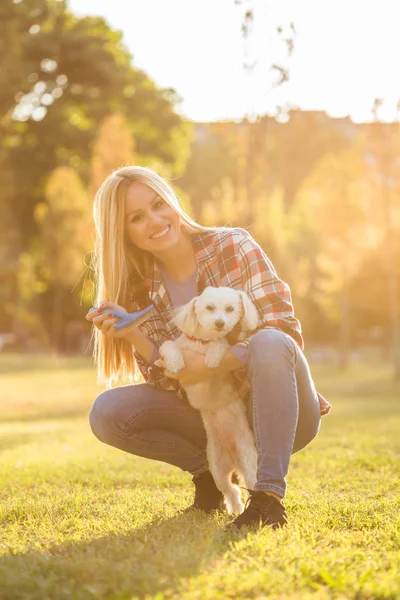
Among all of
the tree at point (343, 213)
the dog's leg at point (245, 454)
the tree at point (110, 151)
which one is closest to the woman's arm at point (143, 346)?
the dog's leg at point (245, 454)

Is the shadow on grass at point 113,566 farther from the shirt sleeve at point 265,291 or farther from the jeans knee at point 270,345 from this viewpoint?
the shirt sleeve at point 265,291

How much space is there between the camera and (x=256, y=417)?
3.18m

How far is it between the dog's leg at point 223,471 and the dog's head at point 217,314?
1.30 ft

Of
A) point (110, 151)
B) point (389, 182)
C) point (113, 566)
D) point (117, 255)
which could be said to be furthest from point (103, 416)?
point (110, 151)

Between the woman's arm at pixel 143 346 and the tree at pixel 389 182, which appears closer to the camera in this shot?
the woman's arm at pixel 143 346

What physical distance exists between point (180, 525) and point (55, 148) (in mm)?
25547

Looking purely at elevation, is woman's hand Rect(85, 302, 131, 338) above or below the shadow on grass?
above

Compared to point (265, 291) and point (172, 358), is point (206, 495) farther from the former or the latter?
point (265, 291)

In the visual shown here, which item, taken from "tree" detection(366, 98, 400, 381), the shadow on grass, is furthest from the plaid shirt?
"tree" detection(366, 98, 400, 381)

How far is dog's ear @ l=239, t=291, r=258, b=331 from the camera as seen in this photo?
359 cm

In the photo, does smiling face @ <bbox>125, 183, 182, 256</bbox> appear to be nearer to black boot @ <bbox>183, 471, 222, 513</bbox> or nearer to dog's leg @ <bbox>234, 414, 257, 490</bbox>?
dog's leg @ <bbox>234, 414, 257, 490</bbox>

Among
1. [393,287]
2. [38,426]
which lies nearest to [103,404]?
[38,426]

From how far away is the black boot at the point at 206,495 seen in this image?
12.0 feet

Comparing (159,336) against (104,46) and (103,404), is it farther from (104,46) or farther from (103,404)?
(104,46)
